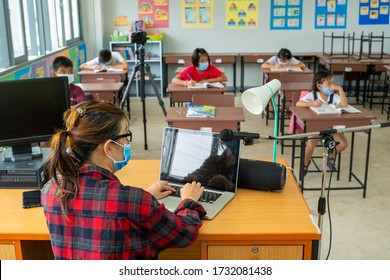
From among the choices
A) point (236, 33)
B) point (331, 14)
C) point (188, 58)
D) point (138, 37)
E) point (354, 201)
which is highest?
point (331, 14)

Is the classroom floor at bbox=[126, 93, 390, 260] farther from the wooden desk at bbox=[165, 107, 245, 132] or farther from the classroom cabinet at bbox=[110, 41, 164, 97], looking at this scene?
the classroom cabinet at bbox=[110, 41, 164, 97]

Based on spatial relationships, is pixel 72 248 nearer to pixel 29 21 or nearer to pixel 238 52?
pixel 29 21

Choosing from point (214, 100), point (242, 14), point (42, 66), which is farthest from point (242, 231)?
point (242, 14)

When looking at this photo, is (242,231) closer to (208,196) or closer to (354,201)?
(208,196)

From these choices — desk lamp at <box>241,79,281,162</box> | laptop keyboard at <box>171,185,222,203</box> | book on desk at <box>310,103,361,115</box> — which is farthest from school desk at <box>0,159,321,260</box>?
book on desk at <box>310,103,361,115</box>

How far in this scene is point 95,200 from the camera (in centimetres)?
143

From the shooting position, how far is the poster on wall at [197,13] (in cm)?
830

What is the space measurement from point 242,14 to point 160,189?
22.5 ft

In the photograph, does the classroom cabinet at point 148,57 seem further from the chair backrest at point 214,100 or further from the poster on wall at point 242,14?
the chair backrest at point 214,100

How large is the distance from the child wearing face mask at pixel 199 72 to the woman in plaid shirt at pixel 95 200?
3.76 m

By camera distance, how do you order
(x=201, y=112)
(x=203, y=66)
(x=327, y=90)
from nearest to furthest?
(x=201, y=112)
(x=327, y=90)
(x=203, y=66)

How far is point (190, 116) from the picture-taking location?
12.8ft

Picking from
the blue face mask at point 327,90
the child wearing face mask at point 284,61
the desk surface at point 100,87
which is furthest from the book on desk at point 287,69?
the blue face mask at point 327,90

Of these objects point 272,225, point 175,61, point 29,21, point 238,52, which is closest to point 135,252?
point 272,225
